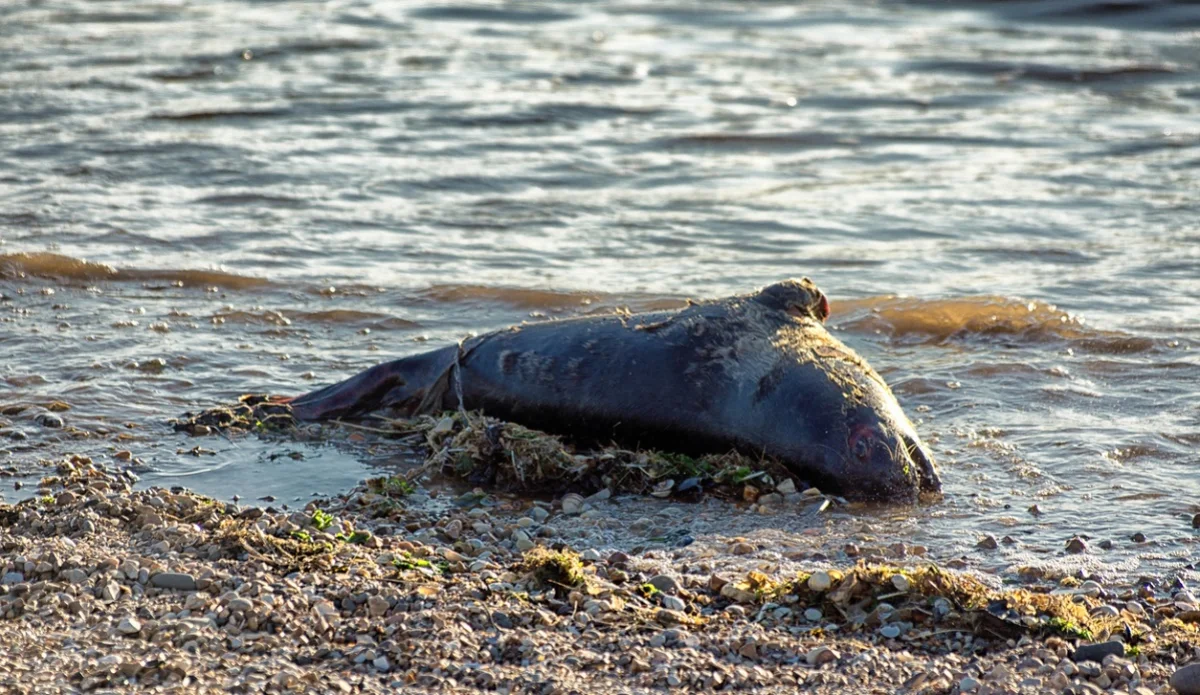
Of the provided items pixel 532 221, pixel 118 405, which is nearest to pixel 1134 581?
pixel 118 405

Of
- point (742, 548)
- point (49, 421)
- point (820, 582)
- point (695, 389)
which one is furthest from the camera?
point (49, 421)

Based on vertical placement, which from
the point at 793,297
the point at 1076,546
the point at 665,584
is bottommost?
the point at 1076,546

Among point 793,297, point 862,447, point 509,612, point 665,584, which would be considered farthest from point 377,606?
point 793,297

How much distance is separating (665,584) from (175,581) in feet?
4.95

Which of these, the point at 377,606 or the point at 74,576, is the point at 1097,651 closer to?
the point at 377,606

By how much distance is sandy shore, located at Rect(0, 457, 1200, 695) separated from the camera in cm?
418

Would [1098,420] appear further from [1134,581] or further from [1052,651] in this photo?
[1052,651]

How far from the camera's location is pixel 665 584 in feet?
16.1

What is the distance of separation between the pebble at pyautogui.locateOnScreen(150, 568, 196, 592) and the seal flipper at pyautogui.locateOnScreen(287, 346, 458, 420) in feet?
6.91

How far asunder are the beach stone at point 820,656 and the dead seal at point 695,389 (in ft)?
5.36

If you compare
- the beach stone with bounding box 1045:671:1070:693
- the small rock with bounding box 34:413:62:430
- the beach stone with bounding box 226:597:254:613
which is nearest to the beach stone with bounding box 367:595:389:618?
the beach stone with bounding box 226:597:254:613

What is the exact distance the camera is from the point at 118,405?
6.94m

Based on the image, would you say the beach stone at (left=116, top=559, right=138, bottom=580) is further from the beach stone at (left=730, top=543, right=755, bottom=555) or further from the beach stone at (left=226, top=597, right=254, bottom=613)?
the beach stone at (left=730, top=543, right=755, bottom=555)

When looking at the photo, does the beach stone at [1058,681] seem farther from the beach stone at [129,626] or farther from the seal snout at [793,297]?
the seal snout at [793,297]
